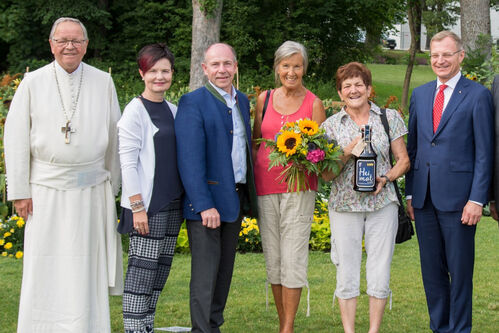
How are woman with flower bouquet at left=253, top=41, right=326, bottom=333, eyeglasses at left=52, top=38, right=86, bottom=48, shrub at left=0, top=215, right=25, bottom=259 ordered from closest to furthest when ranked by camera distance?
eyeglasses at left=52, top=38, right=86, bottom=48 < woman with flower bouquet at left=253, top=41, right=326, bottom=333 < shrub at left=0, top=215, right=25, bottom=259

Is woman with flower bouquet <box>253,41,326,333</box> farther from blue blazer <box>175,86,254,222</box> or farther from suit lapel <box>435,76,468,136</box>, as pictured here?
suit lapel <box>435,76,468,136</box>

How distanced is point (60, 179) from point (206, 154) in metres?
0.99

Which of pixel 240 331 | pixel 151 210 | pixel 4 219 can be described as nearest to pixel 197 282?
pixel 151 210

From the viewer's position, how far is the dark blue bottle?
4.93 metres

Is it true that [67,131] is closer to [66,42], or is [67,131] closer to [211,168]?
[66,42]

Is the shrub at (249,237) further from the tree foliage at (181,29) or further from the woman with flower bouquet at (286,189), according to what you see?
the tree foliage at (181,29)

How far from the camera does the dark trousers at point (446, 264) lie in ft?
16.5

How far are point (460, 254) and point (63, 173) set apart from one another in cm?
276

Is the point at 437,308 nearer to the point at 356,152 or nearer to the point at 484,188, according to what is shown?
the point at 484,188

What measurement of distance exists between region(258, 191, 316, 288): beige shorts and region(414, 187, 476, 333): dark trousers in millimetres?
816

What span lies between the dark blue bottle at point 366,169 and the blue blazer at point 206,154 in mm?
856

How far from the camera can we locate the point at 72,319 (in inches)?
191

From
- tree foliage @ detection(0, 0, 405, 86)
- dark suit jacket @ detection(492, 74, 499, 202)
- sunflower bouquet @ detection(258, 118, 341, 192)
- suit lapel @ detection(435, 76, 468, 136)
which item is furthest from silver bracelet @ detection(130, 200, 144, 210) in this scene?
tree foliage @ detection(0, 0, 405, 86)

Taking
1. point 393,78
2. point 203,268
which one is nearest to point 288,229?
point 203,268
